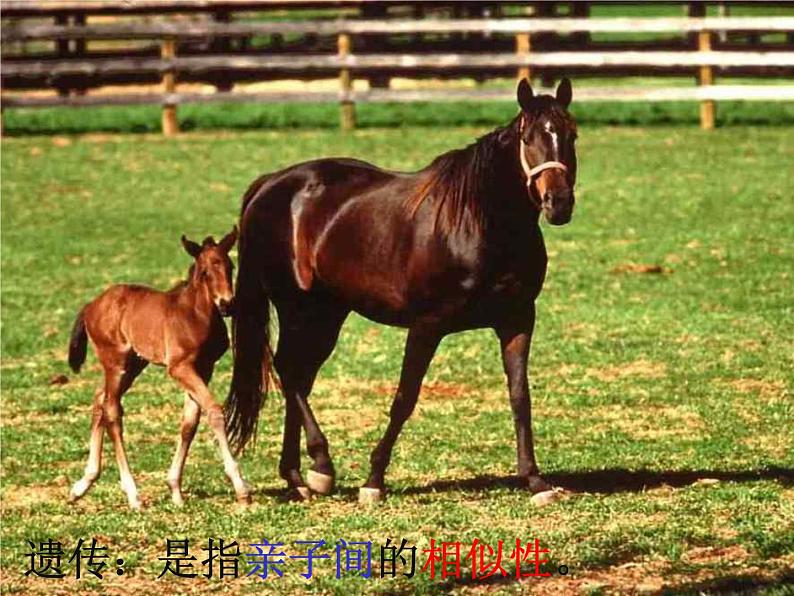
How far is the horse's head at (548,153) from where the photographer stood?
8.90 metres

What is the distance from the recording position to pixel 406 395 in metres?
9.77

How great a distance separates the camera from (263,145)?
2561cm

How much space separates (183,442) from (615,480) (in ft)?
7.91

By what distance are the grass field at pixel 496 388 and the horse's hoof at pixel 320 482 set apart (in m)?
0.06

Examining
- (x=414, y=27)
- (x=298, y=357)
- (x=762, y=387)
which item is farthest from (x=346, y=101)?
(x=298, y=357)

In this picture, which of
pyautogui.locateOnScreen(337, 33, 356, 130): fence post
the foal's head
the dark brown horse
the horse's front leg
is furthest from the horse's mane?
pyautogui.locateOnScreen(337, 33, 356, 130): fence post

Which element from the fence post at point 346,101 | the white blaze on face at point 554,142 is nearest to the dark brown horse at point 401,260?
the white blaze on face at point 554,142

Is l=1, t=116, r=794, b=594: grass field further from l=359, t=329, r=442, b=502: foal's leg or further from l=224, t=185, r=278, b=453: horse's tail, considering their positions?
l=224, t=185, r=278, b=453: horse's tail

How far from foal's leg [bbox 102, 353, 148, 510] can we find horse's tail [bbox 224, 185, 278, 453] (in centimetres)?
66

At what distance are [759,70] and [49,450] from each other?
20.8 metres

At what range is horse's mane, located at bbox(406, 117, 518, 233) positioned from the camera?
941 cm

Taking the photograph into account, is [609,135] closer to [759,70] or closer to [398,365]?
[759,70]

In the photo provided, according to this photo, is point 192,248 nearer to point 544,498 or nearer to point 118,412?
point 118,412

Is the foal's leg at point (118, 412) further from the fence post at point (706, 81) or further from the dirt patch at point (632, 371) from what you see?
the fence post at point (706, 81)
